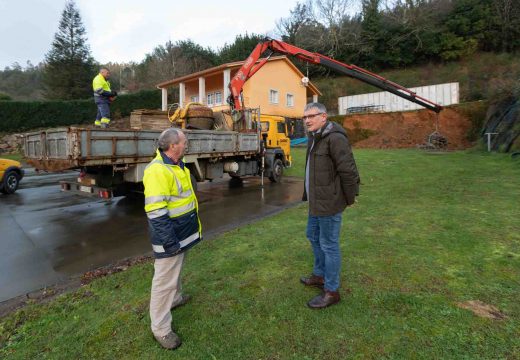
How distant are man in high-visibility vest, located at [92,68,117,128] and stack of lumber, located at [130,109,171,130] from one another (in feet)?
5.03

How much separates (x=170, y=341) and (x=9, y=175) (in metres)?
10.3

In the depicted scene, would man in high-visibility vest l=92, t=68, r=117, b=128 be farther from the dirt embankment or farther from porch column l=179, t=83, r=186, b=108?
the dirt embankment

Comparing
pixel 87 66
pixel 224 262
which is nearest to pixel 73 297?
pixel 224 262

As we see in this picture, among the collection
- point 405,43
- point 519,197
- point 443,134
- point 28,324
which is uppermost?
point 405,43

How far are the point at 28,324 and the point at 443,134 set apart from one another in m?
26.5

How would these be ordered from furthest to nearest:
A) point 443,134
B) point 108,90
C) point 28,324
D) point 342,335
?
point 443,134, point 108,90, point 28,324, point 342,335

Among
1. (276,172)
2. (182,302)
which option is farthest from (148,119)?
(182,302)

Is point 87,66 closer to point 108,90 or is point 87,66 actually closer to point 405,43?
point 108,90

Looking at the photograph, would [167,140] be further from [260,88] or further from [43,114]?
[43,114]

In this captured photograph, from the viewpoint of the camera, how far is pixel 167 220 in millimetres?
2447

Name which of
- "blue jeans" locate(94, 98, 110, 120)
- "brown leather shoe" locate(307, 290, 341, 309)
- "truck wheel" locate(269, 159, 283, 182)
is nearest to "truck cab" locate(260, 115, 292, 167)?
"truck wheel" locate(269, 159, 283, 182)

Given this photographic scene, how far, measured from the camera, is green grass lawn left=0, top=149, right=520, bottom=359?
8.19 feet

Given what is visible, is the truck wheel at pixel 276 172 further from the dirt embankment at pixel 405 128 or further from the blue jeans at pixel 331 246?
the dirt embankment at pixel 405 128

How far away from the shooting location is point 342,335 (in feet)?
8.52
